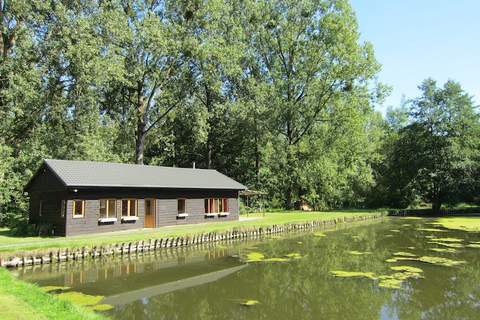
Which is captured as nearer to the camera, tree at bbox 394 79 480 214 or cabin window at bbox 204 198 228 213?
cabin window at bbox 204 198 228 213

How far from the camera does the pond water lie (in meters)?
12.1

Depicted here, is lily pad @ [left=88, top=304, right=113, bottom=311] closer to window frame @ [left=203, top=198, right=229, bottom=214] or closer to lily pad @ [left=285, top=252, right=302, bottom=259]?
lily pad @ [left=285, top=252, right=302, bottom=259]

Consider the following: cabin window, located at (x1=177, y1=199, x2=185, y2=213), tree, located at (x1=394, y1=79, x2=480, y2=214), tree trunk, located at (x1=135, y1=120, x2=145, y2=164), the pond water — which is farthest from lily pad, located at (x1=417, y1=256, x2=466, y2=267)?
tree, located at (x1=394, y1=79, x2=480, y2=214)

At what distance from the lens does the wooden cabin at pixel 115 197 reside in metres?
22.6

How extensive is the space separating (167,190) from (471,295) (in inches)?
729

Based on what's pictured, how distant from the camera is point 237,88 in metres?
46.1

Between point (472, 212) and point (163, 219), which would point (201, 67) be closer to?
point (163, 219)

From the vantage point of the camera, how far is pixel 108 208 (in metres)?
24.4

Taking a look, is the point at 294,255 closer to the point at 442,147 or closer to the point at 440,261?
the point at 440,261

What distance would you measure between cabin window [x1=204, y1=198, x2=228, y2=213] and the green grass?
19044 millimetres

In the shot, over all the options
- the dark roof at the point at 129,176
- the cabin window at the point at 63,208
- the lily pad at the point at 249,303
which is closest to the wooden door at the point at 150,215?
the dark roof at the point at 129,176

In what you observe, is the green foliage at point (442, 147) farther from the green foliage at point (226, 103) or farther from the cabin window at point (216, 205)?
the cabin window at point (216, 205)

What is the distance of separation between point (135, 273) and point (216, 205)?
48.8 feet

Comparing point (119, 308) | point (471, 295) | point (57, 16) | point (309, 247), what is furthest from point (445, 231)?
point (57, 16)
